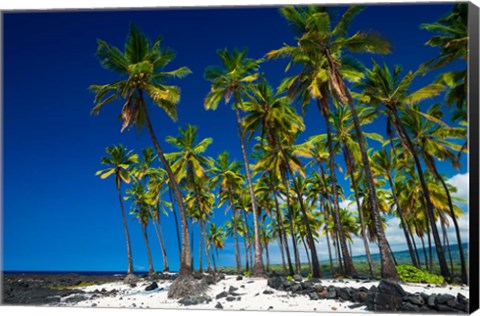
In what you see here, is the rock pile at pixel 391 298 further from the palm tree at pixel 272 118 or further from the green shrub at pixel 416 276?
the palm tree at pixel 272 118

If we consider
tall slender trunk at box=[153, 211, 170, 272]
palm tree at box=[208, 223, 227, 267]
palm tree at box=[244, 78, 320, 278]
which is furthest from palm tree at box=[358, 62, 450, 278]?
palm tree at box=[208, 223, 227, 267]

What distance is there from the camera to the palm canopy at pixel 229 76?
452 inches

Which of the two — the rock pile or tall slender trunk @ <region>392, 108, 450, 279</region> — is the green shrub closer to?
tall slender trunk @ <region>392, 108, 450, 279</region>

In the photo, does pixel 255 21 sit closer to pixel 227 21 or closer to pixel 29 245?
pixel 227 21

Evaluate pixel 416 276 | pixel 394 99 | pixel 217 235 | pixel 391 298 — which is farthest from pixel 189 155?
pixel 217 235

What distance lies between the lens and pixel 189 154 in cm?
1797

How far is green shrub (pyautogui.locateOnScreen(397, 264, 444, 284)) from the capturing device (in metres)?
9.56

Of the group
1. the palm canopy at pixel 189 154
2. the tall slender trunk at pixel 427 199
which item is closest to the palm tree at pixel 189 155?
the palm canopy at pixel 189 154

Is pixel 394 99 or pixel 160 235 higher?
pixel 394 99

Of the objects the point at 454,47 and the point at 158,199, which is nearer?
→ the point at 454,47

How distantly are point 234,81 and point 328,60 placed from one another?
328cm

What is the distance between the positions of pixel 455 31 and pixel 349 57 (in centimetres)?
358

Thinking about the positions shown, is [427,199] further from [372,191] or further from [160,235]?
[160,235]

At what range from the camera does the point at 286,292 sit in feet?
33.5
